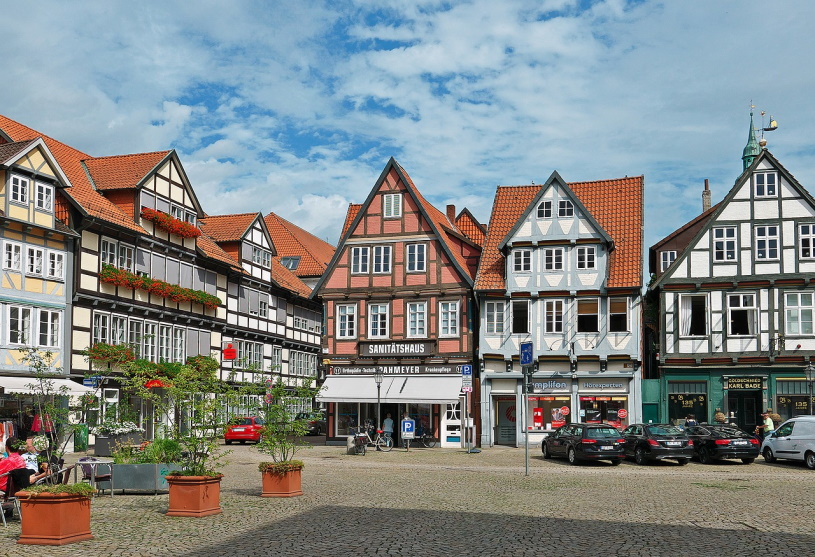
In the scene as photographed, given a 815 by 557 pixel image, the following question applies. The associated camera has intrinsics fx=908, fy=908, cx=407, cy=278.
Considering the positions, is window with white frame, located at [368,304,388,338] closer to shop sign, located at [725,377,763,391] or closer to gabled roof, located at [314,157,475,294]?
gabled roof, located at [314,157,475,294]

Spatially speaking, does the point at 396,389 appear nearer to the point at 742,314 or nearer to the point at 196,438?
A: the point at 742,314

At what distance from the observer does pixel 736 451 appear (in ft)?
102

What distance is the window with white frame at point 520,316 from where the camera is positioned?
43.8 m

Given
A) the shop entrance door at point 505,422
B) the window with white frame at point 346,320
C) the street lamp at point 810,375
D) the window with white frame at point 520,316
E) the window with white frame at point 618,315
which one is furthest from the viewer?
the window with white frame at point 346,320

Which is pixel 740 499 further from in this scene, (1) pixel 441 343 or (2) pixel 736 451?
(1) pixel 441 343

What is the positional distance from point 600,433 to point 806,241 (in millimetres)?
17484

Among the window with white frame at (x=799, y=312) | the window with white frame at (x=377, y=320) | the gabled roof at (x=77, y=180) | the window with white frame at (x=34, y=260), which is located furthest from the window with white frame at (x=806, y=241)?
the window with white frame at (x=34, y=260)

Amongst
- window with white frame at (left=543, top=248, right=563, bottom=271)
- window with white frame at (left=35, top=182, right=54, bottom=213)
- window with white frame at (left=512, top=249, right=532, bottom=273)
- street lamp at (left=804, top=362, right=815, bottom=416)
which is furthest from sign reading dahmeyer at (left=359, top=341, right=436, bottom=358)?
street lamp at (left=804, top=362, right=815, bottom=416)

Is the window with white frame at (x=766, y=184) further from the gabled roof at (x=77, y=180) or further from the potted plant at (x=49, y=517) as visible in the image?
the potted plant at (x=49, y=517)

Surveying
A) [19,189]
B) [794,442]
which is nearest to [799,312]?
[794,442]

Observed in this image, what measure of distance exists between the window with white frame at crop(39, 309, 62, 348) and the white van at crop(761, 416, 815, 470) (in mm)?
27897

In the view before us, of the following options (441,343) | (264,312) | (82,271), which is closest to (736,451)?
(441,343)

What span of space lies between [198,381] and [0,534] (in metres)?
4.73

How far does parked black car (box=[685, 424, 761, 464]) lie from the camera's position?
1225 inches
